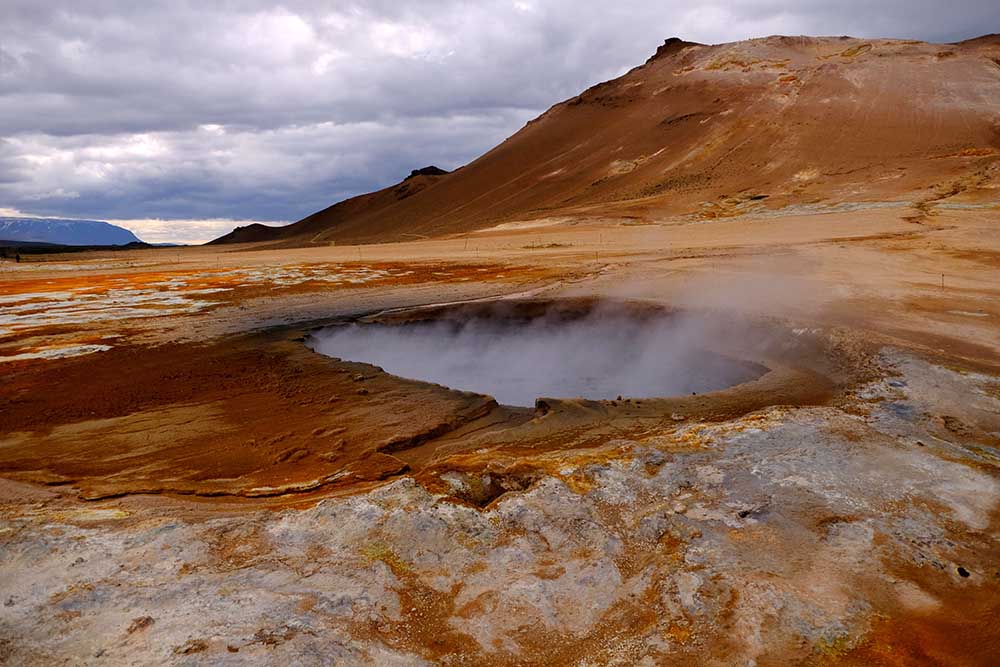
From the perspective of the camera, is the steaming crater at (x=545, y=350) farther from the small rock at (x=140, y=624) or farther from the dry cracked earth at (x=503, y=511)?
the small rock at (x=140, y=624)

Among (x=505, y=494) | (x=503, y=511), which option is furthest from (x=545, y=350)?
(x=503, y=511)

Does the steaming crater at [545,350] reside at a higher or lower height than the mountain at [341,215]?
lower

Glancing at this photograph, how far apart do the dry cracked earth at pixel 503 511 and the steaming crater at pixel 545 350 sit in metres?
0.77

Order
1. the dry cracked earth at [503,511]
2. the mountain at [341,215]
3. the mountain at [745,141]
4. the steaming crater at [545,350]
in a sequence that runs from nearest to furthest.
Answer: the dry cracked earth at [503,511], the steaming crater at [545,350], the mountain at [745,141], the mountain at [341,215]

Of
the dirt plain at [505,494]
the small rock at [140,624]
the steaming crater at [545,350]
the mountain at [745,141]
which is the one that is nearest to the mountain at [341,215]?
the mountain at [745,141]

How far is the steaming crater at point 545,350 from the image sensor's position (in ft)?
26.1

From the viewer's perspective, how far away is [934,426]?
5.04 meters

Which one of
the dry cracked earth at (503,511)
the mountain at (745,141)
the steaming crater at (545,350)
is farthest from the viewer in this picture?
the mountain at (745,141)

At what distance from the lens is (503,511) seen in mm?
3992

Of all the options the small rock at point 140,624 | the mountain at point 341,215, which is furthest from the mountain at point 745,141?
the small rock at point 140,624

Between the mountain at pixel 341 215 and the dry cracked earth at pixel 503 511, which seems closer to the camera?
the dry cracked earth at pixel 503 511

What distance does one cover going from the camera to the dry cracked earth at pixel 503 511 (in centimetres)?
296

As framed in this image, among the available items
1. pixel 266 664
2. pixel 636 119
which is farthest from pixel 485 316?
pixel 636 119

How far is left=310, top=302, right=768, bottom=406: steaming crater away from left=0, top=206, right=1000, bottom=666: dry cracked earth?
2.52 ft
